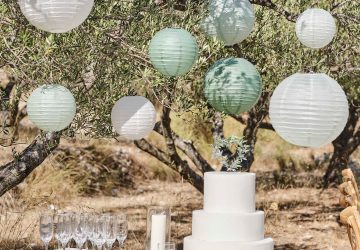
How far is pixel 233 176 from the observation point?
5.34 meters

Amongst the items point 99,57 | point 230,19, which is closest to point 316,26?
→ point 230,19

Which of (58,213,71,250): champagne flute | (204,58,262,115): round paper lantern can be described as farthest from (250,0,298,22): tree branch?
(58,213,71,250): champagne flute

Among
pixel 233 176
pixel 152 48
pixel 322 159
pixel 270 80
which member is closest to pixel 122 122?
pixel 152 48

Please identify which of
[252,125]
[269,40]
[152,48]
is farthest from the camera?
[252,125]

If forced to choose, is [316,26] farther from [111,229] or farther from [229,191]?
[111,229]

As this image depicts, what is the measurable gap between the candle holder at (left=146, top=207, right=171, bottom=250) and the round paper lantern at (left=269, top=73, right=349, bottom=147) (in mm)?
1274

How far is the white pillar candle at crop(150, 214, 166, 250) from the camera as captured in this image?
5566 mm

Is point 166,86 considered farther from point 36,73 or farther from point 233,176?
point 233,176

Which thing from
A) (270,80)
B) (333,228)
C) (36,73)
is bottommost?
(333,228)

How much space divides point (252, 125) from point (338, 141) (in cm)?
596

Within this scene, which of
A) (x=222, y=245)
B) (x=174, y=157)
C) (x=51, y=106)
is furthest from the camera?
(x=174, y=157)

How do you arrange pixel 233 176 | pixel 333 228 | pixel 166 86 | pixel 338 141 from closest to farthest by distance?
pixel 233 176, pixel 166 86, pixel 333 228, pixel 338 141

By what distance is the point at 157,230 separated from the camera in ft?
18.3

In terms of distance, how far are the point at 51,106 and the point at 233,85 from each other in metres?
1.75
